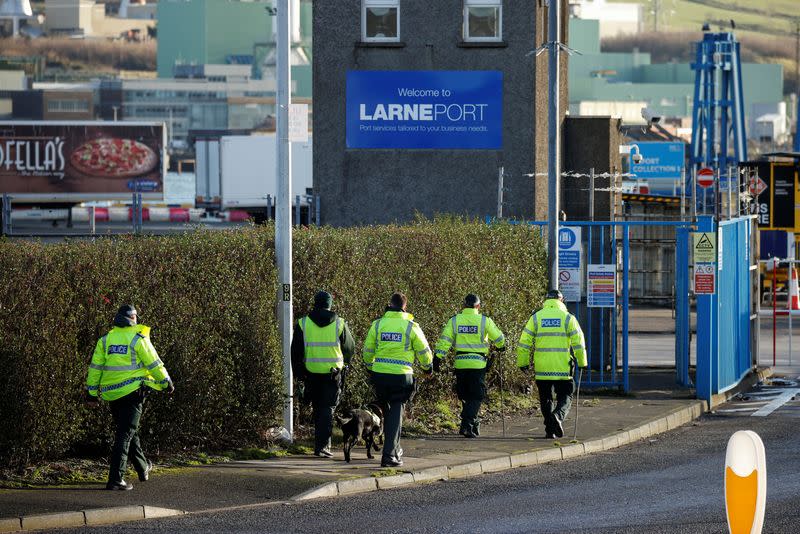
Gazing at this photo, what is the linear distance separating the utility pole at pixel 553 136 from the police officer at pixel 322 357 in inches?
217

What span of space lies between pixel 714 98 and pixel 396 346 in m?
68.9

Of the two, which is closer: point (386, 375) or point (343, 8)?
point (386, 375)

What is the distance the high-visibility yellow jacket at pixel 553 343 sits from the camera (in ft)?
54.5

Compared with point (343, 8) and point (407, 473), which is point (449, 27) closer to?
point (343, 8)

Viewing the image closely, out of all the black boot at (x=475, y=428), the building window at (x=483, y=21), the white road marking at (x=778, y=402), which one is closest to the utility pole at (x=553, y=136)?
the white road marking at (x=778, y=402)

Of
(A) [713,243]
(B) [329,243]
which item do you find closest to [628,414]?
(A) [713,243]

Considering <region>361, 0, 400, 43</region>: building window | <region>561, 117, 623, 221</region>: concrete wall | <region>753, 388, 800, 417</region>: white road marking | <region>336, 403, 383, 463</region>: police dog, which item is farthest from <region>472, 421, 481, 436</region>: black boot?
<region>361, 0, 400, 43</region>: building window

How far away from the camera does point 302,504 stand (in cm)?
1277

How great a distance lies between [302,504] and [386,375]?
7.48ft

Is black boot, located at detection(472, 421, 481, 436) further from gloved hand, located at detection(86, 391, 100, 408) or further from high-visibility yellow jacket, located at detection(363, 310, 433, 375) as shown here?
gloved hand, located at detection(86, 391, 100, 408)

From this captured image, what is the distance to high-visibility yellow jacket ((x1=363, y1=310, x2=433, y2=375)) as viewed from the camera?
14664 millimetres


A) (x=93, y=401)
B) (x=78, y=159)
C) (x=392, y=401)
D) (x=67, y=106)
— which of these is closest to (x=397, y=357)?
(x=392, y=401)

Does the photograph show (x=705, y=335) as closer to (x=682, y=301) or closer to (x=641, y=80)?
(x=682, y=301)

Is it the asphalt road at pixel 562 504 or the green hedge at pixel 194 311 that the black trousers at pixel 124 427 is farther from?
the asphalt road at pixel 562 504
